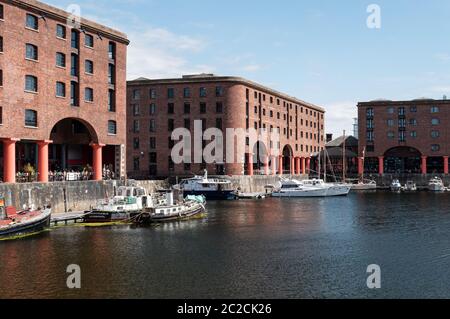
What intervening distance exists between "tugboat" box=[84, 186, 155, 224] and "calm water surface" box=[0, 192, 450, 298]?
282cm

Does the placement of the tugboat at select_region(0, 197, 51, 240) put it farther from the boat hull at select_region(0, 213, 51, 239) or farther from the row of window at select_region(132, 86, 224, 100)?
the row of window at select_region(132, 86, 224, 100)

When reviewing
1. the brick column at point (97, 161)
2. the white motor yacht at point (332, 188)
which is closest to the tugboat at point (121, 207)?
the brick column at point (97, 161)

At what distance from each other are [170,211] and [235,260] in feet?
78.1

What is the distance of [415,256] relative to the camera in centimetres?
4016

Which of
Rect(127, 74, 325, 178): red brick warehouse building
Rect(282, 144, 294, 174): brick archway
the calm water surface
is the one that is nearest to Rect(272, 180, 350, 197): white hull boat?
Rect(127, 74, 325, 178): red brick warehouse building

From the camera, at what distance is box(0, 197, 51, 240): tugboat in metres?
45.1

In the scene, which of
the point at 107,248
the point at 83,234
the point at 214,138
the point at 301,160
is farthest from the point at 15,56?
the point at 301,160

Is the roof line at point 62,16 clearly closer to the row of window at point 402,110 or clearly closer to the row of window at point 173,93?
the row of window at point 173,93

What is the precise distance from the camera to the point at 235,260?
37938 millimetres

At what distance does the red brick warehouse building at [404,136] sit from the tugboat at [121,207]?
9641 cm

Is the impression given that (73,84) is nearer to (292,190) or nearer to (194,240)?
(194,240)

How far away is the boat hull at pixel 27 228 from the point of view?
4500 centimetres

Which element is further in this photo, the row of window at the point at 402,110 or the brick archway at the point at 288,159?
the brick archway at the point at 288,159
